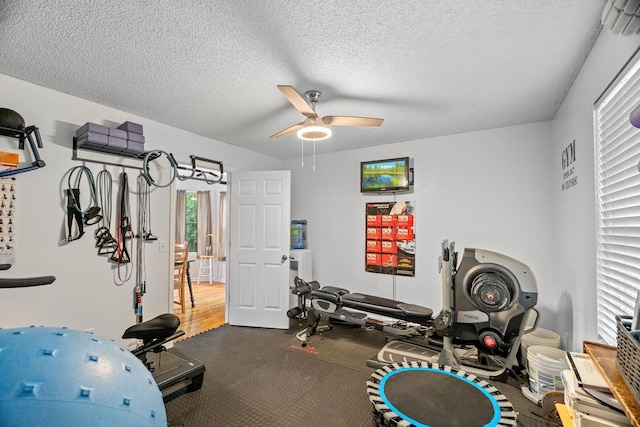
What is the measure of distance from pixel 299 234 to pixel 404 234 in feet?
5.28

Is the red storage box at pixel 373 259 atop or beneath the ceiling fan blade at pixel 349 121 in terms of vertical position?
beneath

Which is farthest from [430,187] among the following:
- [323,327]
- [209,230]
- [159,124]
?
[209,230]

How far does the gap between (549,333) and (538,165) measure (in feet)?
5.48

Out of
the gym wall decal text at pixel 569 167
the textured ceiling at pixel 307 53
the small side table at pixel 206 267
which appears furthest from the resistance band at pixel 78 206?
the small side table at pixel 206 267

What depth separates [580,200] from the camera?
213cm

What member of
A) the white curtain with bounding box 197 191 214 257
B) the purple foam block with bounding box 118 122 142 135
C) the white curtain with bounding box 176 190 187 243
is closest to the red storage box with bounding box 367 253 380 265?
the purple foam block with bounding box 118 122 142 135

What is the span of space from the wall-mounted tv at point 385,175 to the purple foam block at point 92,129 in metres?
2.94

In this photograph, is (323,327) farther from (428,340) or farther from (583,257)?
(583,257)

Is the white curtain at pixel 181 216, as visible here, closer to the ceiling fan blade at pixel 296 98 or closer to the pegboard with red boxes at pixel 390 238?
the pegboard with red boxes at pixel 390 238

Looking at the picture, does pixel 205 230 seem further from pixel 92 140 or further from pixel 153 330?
pixel 153 330

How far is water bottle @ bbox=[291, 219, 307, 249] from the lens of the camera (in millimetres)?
4531

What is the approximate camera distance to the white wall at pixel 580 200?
5.37 ft

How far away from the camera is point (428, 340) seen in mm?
3229

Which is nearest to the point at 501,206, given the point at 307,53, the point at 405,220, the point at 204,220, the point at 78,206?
the point at 405,220
